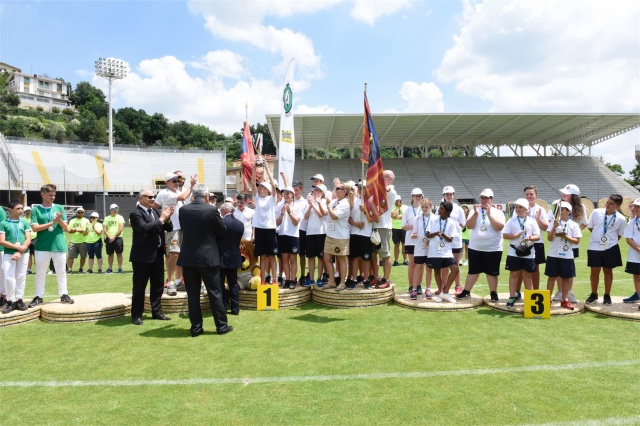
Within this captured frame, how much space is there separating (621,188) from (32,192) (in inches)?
2188

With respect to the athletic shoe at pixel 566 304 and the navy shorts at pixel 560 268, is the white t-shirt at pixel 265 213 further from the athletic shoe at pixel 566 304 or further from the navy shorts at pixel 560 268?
the athletic shoe at pixel 566 304

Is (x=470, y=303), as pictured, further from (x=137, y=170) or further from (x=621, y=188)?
(x=137, y=170)

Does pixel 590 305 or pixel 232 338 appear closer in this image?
pixel 232 338

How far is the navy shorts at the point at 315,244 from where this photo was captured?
7508 millimetres

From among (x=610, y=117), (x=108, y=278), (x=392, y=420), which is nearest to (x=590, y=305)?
(x=392, y=420)

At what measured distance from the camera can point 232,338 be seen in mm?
5520

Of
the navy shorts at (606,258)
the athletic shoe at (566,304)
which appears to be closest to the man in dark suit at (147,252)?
the athletic shoe at (566,304)

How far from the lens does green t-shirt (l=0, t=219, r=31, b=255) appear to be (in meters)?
6.25

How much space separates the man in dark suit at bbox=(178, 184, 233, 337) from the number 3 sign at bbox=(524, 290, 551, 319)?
14.0 ft

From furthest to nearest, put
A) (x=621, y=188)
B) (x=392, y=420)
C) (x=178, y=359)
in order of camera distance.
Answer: (x=621, y=188) → (x=178, y=359) → (x=392, y=420)

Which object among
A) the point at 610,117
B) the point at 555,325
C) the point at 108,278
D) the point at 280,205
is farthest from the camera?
the point at 610,117

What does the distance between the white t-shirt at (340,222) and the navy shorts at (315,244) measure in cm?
44

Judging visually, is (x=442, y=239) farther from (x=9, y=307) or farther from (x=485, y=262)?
(x=9, y=307)

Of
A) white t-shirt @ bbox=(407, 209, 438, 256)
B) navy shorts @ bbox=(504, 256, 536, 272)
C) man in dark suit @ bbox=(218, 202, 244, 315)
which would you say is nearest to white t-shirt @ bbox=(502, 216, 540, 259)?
navy shorts @ bbox=(504, 256, 536, 272)
